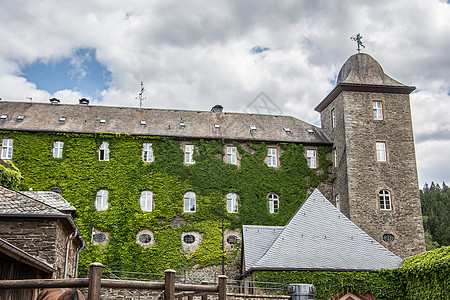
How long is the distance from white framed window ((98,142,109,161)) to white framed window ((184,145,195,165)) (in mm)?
4811

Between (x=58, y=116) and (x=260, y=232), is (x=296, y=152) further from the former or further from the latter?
(x=58, y=116)

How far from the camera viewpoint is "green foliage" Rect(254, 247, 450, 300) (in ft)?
63.1

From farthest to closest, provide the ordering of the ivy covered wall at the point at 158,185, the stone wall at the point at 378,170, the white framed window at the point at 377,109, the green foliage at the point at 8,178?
the white framed window at the point at 377,109 < the stone wall at the point at 378,170 < the ivy covered wall at the point at 158,185 < the green foliage at the point at 8,178


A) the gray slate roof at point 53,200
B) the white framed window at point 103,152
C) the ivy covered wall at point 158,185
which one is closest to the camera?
the gray slate roof at point 53,200

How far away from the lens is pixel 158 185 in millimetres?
30578

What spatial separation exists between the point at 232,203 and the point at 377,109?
11.2 meters

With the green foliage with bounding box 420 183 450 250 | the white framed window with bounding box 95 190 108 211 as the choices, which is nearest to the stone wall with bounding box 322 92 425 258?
the white framed window with bounding box 95 190 108 211

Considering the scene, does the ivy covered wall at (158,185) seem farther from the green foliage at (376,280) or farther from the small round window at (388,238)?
the green foliage at (376,280)

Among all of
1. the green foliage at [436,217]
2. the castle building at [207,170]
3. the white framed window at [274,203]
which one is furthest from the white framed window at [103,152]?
the green foliage at [436,217]

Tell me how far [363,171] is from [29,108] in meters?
21.8

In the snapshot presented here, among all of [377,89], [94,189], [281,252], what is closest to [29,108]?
[94,189]

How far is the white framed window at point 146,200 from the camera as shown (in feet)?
98.9

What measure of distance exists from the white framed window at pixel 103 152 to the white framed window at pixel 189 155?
189 inches

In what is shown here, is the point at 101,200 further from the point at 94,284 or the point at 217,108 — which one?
the point at 94,284
